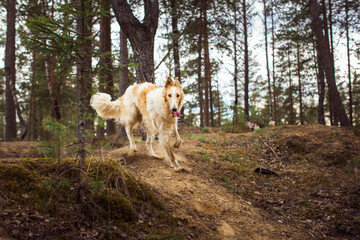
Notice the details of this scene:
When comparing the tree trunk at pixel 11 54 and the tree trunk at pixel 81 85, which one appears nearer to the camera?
the tree trunk at pixel 81 85

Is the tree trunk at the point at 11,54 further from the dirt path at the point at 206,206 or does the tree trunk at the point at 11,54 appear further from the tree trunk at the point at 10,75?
the dirt path at the point at 206,206

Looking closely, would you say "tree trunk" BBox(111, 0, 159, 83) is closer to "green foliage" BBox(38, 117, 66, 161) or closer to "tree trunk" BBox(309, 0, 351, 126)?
"green foliage" BBox(38, 117, 66, 161)

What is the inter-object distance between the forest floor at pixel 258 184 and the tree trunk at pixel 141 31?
2286 mm

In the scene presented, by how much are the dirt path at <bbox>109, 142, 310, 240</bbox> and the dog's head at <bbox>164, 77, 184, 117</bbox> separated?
55.7 inches

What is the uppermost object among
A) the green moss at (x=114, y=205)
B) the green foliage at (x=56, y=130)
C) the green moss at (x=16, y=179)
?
the green foliage at (x=56, y=130)

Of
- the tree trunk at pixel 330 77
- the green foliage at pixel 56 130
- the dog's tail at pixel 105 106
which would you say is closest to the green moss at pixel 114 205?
the green foliage at pixel 56 130

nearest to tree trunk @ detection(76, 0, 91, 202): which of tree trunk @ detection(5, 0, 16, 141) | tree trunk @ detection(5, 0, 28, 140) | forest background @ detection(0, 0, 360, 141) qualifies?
forest background @ detection(0, 0, 360, 141)

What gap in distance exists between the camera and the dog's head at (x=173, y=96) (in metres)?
4.91

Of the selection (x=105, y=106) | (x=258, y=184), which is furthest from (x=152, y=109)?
(x=258, y=184)

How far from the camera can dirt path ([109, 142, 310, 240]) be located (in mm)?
3803

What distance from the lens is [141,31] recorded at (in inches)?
270

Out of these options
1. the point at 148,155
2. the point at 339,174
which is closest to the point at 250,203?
the point at 148,155

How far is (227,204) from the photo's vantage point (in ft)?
15.6

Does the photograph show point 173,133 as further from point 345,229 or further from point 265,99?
point 265,99
